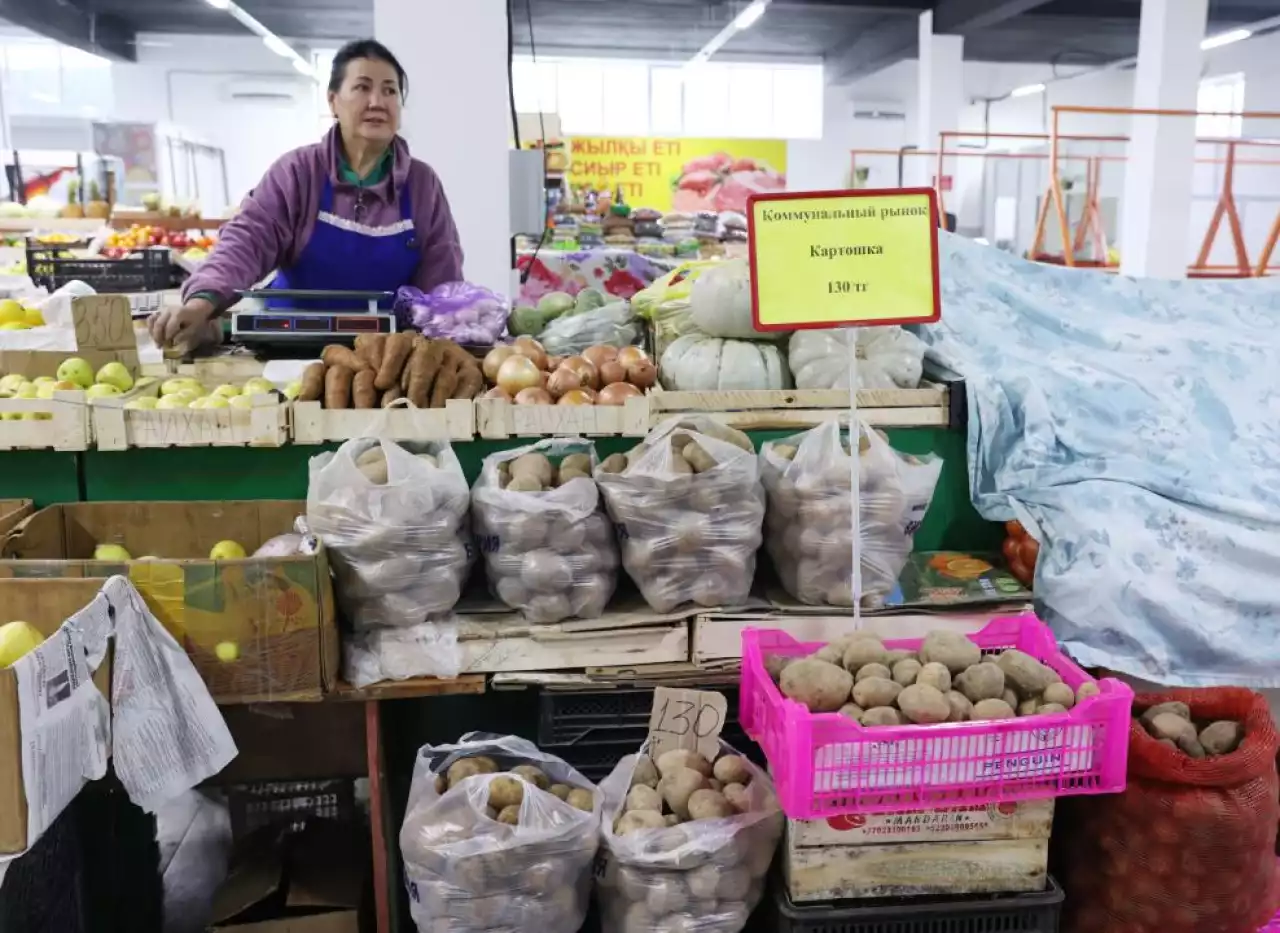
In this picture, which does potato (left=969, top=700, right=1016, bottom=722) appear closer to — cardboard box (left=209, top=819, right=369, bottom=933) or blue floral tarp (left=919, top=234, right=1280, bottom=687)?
blue floral tarp (left=919, top=234, right=1280, bottom=687)

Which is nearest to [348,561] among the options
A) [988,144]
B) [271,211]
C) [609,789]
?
[609,789]

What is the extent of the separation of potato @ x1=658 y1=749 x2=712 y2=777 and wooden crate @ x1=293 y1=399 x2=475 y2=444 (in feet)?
2.66

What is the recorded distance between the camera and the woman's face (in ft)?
10.2

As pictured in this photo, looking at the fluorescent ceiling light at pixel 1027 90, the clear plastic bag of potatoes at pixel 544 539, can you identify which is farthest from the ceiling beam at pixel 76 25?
the fluorescent ceiling light at pixel 1027 90

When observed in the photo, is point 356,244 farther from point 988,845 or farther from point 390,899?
point 988,845

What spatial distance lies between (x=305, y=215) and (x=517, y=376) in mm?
1134

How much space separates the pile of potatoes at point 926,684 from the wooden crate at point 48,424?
152 centimetres

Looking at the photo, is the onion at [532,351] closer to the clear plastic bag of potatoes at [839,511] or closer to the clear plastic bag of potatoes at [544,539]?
the clear plastic bag of potatoes at [544,539]

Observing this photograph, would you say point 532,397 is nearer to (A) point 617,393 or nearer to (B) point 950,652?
(A) point 617,393

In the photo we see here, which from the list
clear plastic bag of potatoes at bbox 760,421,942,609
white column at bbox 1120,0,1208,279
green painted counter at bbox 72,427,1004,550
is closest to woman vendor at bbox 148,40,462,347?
green painted counter at bbox 72,427,1004,550

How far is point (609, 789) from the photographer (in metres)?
1.95

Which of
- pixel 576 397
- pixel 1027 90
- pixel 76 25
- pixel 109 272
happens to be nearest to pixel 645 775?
pixel 576 397

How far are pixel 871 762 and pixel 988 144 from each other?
62.3ft

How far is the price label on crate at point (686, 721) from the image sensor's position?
1957mm
